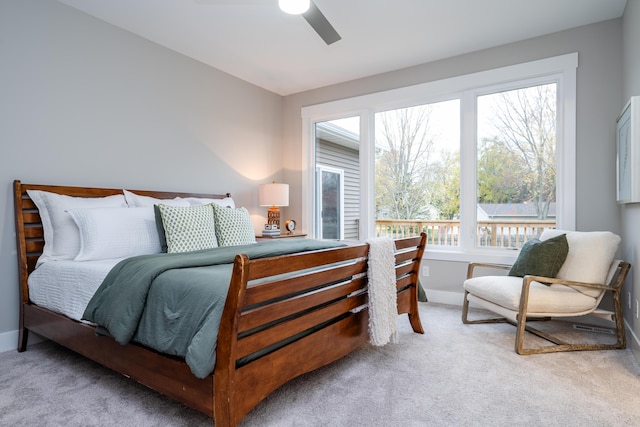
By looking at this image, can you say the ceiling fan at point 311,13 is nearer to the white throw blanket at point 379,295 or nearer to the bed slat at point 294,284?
the white throw blanket at point 379,295

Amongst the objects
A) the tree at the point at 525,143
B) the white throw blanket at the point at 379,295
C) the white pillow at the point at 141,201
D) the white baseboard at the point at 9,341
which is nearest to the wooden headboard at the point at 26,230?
the white baseboard at the point at 9,341

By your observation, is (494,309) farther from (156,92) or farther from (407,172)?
(156,92)

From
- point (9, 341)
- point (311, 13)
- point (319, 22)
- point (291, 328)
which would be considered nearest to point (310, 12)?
point (311, 13)

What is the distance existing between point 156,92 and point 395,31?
2.39 m

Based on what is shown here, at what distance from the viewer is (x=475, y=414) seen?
1788 millimetres

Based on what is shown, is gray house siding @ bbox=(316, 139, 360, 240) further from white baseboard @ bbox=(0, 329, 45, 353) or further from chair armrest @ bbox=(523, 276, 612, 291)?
white baseboard @ bbox=(0, 329, 45, 353)

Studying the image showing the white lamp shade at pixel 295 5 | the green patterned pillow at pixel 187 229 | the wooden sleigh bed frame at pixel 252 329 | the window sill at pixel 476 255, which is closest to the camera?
the wooden sleigh bed frame at pixel 252 329

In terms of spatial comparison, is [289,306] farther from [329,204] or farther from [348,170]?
[329,204]

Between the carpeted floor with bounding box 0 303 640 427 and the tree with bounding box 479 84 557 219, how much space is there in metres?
1.57

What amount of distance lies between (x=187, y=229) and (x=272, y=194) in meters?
1.79

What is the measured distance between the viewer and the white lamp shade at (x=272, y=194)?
14.7ft

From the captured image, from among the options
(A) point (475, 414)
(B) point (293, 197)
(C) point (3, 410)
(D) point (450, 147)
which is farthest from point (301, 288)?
(B) point (293, 197)

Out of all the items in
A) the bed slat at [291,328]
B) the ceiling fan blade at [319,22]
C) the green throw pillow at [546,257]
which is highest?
the ceiling fan blade at [319,22]

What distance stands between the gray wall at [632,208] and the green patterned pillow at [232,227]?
2985 millimetres
